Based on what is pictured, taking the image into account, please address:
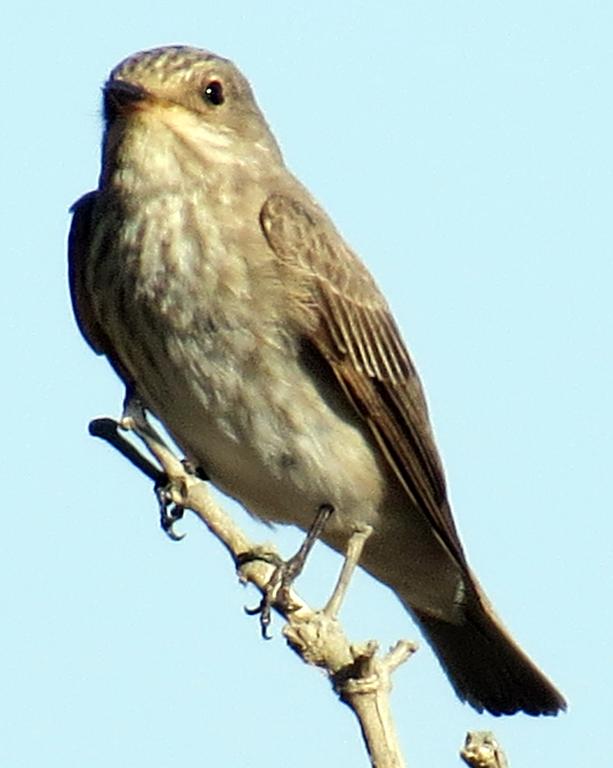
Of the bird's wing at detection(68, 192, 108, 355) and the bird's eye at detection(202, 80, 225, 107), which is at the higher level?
the bird's eye at detection(202, 80, 225, 107)

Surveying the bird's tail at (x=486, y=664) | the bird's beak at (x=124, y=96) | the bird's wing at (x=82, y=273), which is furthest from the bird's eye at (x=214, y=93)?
the bird's tail at (x=486, y=664)

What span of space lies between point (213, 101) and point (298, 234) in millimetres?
713

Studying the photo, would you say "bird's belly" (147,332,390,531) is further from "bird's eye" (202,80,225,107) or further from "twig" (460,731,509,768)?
"twig" (460,731,509,768)

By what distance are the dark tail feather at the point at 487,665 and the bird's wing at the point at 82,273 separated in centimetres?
226

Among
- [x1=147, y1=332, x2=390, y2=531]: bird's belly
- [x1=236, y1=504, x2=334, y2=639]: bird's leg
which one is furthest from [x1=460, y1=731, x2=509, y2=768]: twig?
[x1=147, y1=332, x2=390, y2=531]: bird's belly

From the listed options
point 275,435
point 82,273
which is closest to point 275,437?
point 275,435

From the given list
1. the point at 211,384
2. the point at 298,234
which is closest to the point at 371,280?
the point at 298,234

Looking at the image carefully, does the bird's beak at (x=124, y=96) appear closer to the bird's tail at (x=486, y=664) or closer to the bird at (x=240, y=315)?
the bird at (x=240, y=315)

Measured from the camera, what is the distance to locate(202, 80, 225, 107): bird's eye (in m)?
8.57

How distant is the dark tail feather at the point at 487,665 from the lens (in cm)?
934

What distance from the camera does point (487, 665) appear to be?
9.56 m

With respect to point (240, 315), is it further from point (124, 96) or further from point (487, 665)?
point (487, 665)

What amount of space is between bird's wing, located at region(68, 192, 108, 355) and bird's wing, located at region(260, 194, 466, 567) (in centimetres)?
79

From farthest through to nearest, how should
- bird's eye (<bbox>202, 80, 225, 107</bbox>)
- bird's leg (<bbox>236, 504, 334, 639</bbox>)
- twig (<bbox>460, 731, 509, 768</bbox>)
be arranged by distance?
bird's eye (<bbox>202, 80, 225, 107</bbox>)
bird's leg (<bbox>236, 504, 334, 639</bbox>)
twig (<bbox>460, 731, 509, 768</bbox>)
